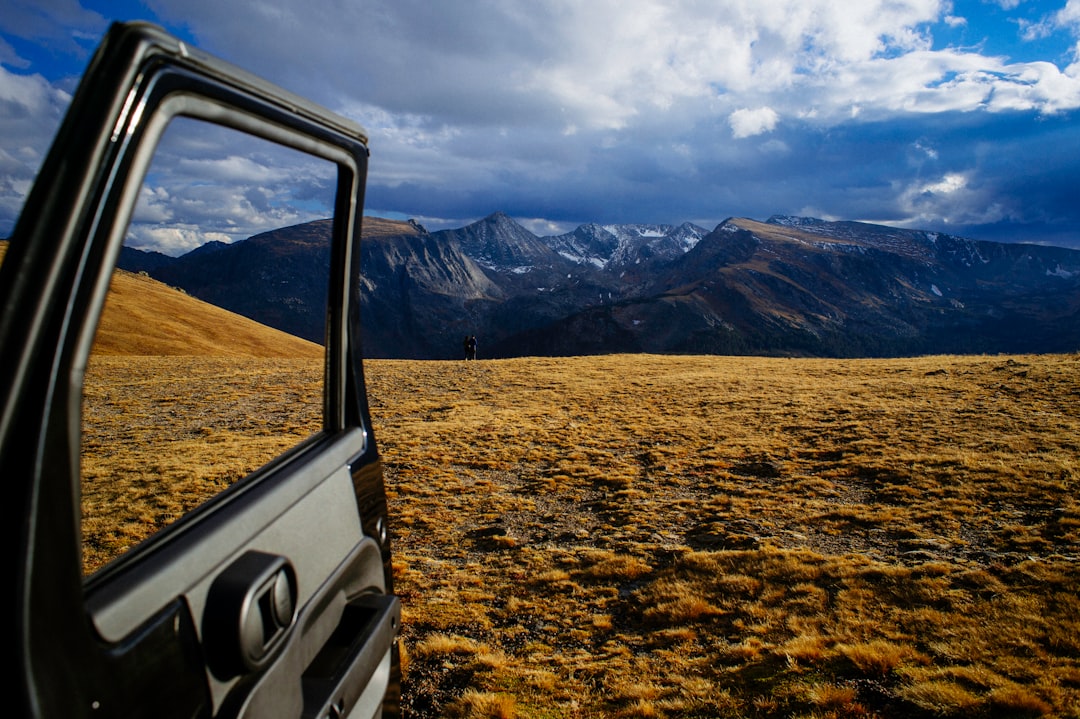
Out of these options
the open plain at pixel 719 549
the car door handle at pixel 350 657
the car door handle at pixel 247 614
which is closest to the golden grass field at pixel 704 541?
the open plain at pixel 719 549

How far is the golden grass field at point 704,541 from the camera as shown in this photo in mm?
4734

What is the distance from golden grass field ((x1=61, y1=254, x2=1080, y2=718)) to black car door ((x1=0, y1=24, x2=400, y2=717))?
1.08 metres

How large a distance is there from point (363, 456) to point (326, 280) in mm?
782

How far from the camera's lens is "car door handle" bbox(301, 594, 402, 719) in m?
1.88

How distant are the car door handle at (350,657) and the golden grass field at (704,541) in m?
1.07

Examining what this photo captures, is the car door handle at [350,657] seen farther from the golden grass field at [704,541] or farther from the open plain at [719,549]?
the open plain at [719,549]

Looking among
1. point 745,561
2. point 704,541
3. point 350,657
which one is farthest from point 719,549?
point 350,657

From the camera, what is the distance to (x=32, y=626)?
3.39ft

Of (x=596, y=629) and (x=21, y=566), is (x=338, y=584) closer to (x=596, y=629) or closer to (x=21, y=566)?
(x=21, y=566)

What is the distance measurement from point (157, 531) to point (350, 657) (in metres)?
0.83

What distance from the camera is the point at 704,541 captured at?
8609mm

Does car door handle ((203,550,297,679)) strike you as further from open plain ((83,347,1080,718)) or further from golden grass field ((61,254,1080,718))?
open plain ((83,347,1080,718))

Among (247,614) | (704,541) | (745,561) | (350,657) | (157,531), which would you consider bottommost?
(704,541)

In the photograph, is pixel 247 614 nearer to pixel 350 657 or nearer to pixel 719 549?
pixel 350 657
